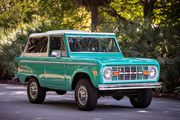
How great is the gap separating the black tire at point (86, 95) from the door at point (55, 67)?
2.72 ft

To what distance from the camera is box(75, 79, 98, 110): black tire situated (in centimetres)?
1190

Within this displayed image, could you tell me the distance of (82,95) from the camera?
12.2 m

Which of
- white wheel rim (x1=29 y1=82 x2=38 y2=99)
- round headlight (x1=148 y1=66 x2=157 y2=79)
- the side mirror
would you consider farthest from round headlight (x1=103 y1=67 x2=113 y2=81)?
white wheel rim (x1=29 y1=82 x2=38 y2=99)

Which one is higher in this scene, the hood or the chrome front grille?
the hood

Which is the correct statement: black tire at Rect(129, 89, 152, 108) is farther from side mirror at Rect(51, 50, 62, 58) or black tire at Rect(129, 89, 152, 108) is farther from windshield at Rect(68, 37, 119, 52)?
side mirror at Rect(51, 50, 62, 58)

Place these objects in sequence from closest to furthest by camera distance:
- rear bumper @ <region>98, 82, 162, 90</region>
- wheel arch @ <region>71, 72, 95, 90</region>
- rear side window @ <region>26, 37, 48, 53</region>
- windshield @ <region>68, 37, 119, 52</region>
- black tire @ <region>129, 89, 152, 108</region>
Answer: rear bumper @ <region>98, 82, 162, 90</region>, wheel arch @ <region>71, 72, 95, 90</region>, black tire @ <region>129, 89, 152, 108</region>, windshield @ <region>68, 37, 119, 52</region>, rear side window @ <region>26, 37, 48, 53</region>

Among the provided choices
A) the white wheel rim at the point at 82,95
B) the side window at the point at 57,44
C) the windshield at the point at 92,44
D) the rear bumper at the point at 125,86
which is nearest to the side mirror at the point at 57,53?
the side window at the point at 57,44

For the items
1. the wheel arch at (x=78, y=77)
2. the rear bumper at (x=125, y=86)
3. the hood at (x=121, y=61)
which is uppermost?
the hood at (x=121, y=61)

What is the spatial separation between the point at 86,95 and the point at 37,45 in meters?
3.44

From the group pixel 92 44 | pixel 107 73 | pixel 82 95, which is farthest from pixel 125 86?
pixel 92 44

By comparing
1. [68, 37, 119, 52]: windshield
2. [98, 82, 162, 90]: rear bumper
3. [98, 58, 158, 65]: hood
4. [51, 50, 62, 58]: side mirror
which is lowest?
[98, 82, 162, 90]: rear bumper

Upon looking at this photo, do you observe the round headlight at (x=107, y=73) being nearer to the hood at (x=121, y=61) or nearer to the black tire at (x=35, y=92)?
the hood at (x=121, y=61)

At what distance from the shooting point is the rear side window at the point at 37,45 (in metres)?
14.4

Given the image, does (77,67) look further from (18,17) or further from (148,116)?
(18,17)
